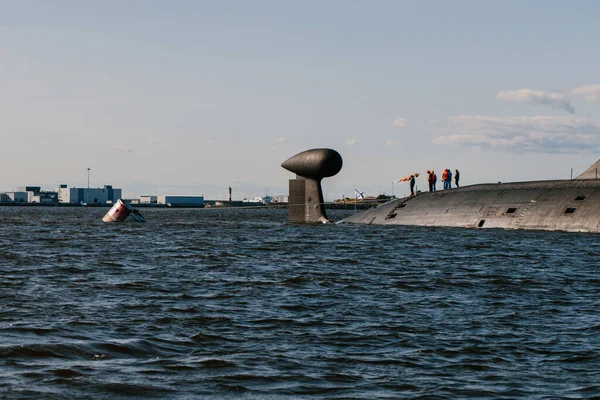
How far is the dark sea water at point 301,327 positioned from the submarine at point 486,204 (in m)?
10.5

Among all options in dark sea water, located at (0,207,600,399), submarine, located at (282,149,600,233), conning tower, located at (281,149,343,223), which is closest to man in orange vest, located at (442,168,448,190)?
submarine, located at (282,149,600,233)

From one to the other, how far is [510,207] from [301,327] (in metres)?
28.0

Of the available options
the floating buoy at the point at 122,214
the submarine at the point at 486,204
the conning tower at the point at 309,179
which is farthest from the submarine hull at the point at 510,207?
the floating buoy at the point at 122,214

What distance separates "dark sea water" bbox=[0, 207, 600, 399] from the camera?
9.95m

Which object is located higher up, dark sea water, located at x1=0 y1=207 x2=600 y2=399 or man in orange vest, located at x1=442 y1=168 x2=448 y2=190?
man in orange vest, located at x1=442 y1=168 x2=448 y2=190

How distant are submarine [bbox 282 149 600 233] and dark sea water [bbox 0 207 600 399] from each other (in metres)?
10.5

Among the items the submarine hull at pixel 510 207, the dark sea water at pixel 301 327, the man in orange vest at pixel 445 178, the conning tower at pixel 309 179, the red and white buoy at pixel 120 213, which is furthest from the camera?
the red and white buoy at pixel 120 213

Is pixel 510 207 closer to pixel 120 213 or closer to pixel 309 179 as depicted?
pixel 309 179

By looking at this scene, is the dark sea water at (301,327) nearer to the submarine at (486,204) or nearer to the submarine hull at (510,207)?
the submarine hull at (510,207)

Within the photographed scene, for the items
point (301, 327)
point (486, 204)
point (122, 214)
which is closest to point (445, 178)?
point (486, 204)

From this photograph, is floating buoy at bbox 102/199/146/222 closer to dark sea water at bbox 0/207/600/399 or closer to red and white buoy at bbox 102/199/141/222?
red and white buoy at bbox 102/199/141/222

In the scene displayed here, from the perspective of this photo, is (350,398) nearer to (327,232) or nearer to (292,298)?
(292,298)

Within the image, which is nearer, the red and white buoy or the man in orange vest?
the man in orange vest

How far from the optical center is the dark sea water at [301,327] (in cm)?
995
